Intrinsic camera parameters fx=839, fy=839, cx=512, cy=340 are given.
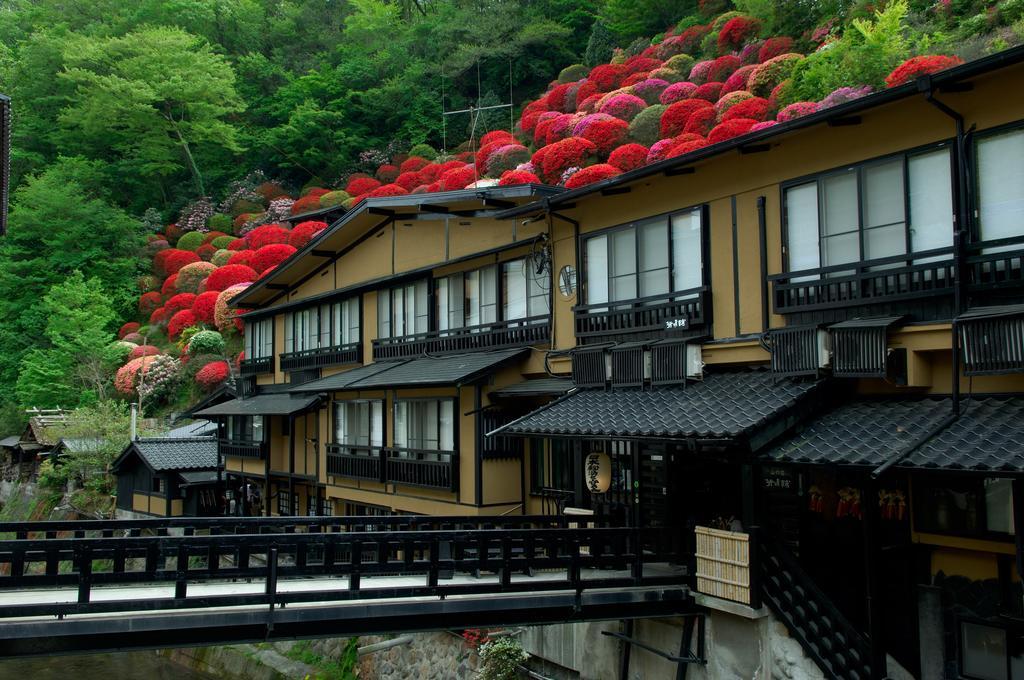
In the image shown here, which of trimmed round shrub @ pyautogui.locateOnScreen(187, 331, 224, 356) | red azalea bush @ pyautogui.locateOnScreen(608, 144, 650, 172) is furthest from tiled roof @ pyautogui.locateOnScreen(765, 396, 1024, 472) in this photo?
trimmed round shrub @ pyautogui.locateOnScreen(187, 331, 224, 356)

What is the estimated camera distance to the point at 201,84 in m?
57.5

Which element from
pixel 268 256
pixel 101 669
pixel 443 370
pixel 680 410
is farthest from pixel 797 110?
pixel 101 669

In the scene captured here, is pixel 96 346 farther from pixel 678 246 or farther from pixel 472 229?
pixel 678 246

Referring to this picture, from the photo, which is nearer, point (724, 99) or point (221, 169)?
point (724, 99)

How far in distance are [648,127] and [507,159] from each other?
877cm

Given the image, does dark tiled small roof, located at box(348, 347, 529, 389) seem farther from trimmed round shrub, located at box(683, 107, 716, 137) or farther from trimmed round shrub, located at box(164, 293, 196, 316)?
trimmed round shrub, located at box(164, 293, 196, 316)

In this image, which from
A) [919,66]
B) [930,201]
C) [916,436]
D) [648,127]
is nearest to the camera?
[916,436]

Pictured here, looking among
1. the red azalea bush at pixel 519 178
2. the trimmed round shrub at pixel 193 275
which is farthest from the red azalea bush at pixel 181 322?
the red azalea bush at pixel 519 178

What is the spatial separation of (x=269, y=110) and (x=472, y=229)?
154 feet

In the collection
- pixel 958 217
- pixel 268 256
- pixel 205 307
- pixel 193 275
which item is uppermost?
pixel 268 256

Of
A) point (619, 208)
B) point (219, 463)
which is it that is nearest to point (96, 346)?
point (219, 463)

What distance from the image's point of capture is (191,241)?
5378 cm

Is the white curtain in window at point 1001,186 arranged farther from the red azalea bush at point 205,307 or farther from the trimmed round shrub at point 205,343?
the red azalea bush at point 205,307

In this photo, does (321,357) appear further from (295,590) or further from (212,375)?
(295,590)
